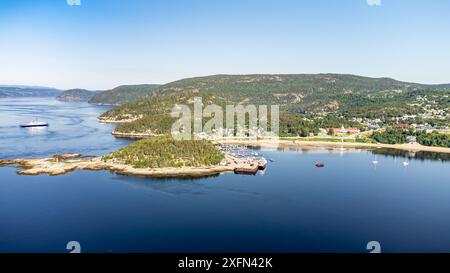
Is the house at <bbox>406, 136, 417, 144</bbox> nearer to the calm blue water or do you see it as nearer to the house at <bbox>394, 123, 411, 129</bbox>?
the house at <bbox>394, 123, 411, 129</bbox>

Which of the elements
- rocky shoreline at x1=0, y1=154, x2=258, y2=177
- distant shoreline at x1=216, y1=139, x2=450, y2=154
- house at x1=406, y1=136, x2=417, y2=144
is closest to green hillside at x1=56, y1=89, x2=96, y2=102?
distant shoreline at x1=216, y1=139, x2=450, y2=154

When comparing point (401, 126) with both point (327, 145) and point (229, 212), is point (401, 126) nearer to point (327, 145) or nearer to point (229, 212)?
point (327, 145)

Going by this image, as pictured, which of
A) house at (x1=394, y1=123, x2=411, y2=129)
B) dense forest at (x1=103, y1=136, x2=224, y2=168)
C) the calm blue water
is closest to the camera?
the calm blue water

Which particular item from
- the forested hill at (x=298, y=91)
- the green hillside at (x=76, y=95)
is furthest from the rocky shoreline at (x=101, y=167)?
the green hillside at (x=76, y=95)

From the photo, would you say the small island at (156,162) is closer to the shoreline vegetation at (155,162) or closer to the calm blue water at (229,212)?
the shoreline vegetation at (155,162)

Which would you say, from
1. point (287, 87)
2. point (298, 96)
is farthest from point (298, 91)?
point (287, 87)
